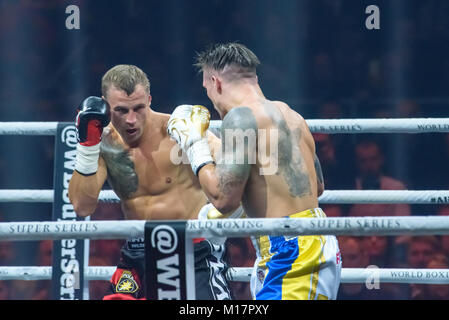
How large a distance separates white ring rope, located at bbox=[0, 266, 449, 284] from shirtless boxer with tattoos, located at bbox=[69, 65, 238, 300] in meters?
0.25

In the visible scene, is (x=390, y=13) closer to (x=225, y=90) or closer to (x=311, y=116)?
(x=311, y=116)

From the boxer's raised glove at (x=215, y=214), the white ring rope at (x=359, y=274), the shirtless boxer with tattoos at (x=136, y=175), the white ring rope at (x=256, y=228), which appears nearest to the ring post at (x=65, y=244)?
the white ring rope at (x=359, y=274)

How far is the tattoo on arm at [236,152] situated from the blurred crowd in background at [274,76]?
2368mm

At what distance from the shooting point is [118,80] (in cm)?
273

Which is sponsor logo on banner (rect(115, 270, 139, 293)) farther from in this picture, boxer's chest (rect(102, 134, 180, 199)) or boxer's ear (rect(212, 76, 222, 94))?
boxer's ear (rect(212, 76, 222, 94))

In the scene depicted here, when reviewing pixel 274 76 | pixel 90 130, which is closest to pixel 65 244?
pixel 90 130

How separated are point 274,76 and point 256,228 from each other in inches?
120

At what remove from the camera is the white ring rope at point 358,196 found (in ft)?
8.38

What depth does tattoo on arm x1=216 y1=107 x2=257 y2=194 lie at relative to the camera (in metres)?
2.10

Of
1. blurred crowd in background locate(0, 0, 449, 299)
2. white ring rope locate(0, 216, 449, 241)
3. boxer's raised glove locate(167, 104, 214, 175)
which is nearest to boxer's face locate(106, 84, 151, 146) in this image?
boxer's raised glove locate(167, 104, 214, 175)

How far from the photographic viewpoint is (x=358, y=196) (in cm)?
281
